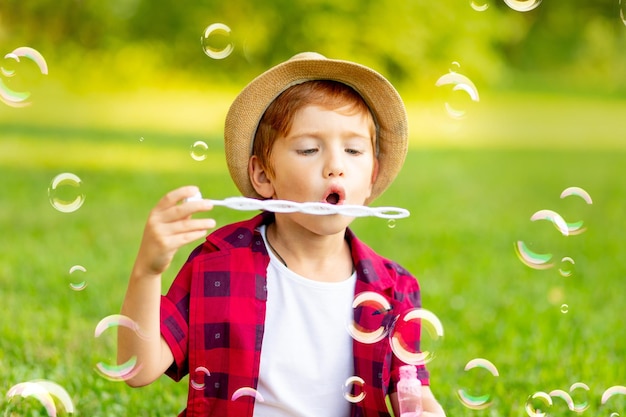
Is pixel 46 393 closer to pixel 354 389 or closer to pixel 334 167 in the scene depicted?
pixel 354 389

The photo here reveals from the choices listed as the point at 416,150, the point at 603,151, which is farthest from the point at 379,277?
the point at 603,151

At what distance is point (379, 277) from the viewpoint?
2.53 meters

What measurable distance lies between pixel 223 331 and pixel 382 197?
17.7ft

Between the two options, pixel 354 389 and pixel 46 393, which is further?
pixel 46 393

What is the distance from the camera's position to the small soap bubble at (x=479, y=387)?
2768mm

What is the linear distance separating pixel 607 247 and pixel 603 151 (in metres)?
7.02

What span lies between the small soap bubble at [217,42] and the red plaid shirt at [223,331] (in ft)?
3.44

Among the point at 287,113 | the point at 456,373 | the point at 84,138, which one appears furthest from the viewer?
the point at 84,138

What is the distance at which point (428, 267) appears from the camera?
516 cm

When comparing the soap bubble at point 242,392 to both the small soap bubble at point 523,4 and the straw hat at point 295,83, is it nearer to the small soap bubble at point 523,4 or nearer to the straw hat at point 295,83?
the straw hat at point 295,83

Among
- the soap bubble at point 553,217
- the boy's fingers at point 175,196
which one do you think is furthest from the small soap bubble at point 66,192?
the soap bubble at point 553,217

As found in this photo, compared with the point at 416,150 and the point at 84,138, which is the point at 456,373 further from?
the point at 416,150

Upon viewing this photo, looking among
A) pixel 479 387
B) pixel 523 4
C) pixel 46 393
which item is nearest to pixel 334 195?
pixel 46 393

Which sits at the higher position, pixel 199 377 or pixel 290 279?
pixel 290 279
